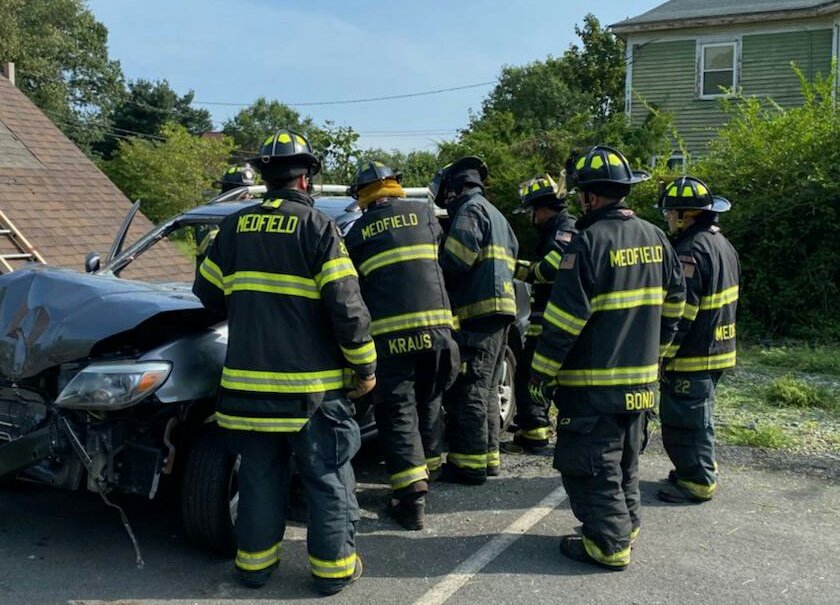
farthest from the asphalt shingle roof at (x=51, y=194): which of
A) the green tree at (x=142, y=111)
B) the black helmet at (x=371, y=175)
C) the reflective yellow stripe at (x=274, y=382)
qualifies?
the green tree at (x=142, y=111)

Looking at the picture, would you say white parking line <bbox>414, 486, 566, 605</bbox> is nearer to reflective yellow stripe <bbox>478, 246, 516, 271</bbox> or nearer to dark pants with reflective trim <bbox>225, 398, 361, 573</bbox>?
dark pants with reflective trim <bbox>225, 398, 361, 573</bbox>

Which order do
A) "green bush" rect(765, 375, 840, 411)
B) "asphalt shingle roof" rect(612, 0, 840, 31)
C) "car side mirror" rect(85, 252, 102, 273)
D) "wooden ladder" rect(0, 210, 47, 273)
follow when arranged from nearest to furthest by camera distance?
"car side mirror" rect(85, 252, 102, 273)
"green bush" rect(765, 375, 840, 411)
"wooden ladder" rect(0, 210, 47, 273)
"asphalt shingle roof" rect(612, 0, 840, 31)

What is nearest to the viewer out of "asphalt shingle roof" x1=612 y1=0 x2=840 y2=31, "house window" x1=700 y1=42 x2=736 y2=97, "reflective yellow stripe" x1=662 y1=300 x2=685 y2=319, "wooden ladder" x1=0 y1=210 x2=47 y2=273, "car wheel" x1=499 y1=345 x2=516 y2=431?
"reflective yellow stripe" x1=662 y1=300 x2=685 y2=319

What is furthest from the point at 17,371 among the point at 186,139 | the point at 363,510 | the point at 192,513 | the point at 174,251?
the point at 186,139

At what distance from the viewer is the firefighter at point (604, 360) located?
394 cm

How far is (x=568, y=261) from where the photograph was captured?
4.01 metres

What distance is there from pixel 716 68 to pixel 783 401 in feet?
50.7

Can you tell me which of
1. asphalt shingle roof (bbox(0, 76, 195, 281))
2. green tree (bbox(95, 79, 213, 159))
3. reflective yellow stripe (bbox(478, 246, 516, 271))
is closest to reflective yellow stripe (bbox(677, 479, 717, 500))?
reflective yellow stripe (bbox(478, 246, 516, 271))

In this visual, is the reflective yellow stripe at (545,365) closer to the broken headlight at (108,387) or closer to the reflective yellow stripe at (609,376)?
the reflective yellow stripe at (609,376)

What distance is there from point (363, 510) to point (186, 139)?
2763cm

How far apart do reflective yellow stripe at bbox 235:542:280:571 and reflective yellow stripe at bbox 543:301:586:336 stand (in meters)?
1.68

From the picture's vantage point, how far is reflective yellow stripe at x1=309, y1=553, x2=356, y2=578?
3.67 meters

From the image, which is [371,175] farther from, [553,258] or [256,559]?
[256,559]

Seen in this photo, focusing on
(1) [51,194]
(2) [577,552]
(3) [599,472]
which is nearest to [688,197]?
(3) [599,472]
